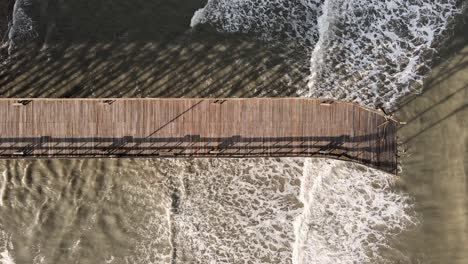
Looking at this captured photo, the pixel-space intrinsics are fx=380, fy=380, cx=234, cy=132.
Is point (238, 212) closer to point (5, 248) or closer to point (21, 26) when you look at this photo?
point (5, 248)

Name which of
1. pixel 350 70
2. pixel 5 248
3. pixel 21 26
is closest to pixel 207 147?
pixel 350 70

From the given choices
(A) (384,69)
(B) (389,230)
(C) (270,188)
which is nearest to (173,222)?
(C) (270,188)

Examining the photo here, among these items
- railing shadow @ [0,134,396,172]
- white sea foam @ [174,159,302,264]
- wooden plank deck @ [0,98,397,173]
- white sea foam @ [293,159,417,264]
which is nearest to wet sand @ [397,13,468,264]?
white sea foam @ [293,159,417,264]

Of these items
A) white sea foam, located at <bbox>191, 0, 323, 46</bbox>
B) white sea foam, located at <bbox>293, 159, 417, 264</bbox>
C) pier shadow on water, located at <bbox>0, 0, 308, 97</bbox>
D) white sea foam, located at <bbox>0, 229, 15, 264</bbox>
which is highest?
white sea foam, located at <bbox>191, 0, 323, 46</bbox>

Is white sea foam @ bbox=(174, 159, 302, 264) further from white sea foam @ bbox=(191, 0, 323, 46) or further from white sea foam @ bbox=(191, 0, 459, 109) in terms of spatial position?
white sea foam @ bbox=(191, 0, 323, 46)

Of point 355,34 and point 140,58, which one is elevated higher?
point 355,34

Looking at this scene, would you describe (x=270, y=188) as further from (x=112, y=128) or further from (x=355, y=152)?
(x=112, y=128)
